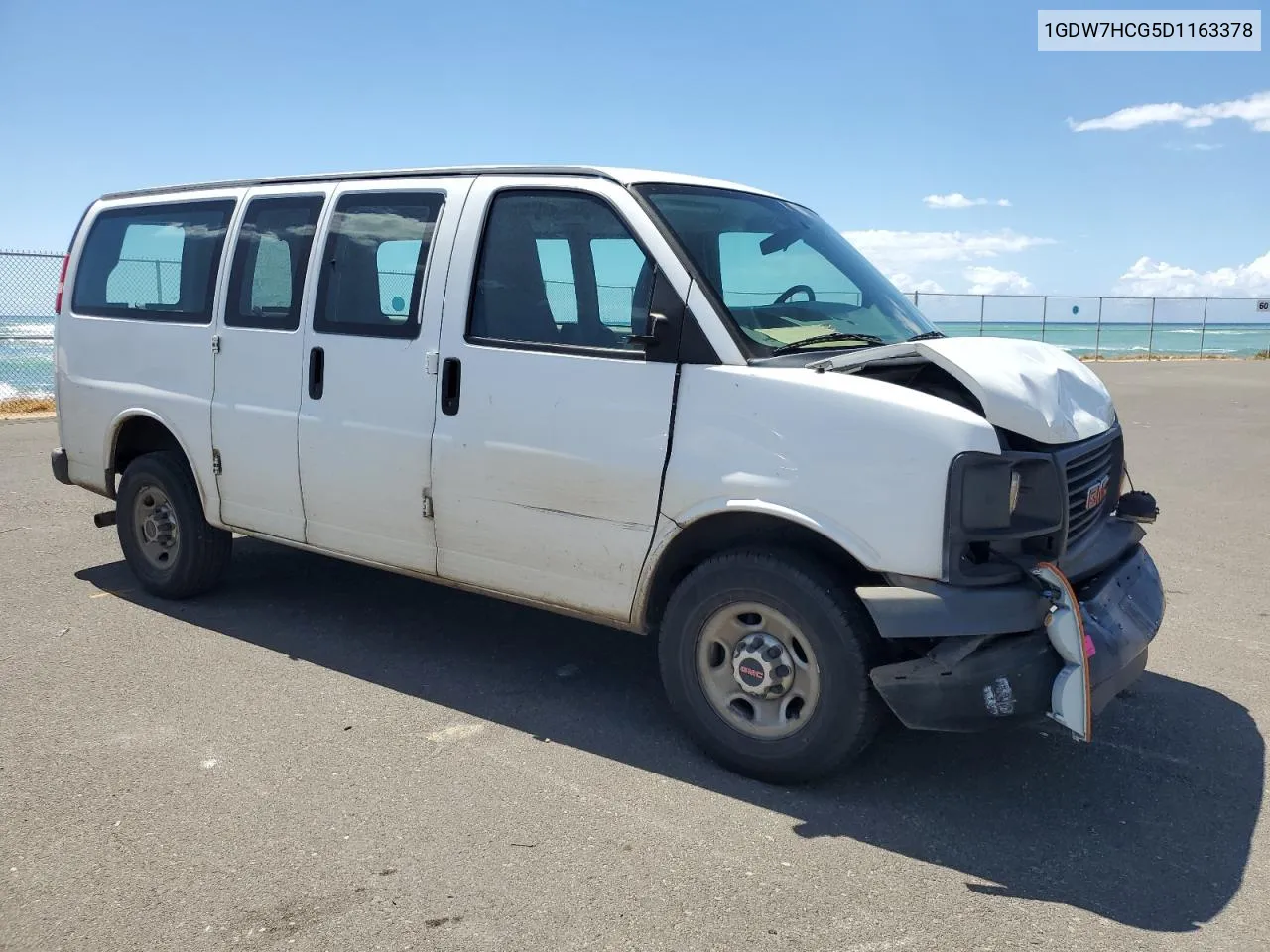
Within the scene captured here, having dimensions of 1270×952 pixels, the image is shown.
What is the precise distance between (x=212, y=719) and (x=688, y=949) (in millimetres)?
2386

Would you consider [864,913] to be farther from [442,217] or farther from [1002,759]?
[442,217]

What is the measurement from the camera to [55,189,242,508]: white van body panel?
5469mm

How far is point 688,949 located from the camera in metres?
2.79

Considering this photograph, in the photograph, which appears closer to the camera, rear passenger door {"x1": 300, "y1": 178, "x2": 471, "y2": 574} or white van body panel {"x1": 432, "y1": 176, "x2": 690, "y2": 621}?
white van body panel {"x1": 432, "y1": 176, "x2": 690, "y2": 621}

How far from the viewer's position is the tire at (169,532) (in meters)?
5.66

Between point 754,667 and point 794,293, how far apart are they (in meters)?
1.54


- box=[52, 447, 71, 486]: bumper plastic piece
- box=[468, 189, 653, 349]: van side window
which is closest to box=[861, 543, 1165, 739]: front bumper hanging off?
box=[468, 189, 653, 349]: van side window

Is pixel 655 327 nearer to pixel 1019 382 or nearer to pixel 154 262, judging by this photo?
pixel 1019 382

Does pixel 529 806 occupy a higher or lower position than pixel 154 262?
lower

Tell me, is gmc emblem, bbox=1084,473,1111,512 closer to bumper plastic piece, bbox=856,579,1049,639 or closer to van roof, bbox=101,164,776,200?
bumper plastic piece, bbox=856,579,1049,639

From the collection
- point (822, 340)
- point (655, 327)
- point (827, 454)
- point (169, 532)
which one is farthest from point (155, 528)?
point (827, 454)

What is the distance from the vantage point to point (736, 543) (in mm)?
3904

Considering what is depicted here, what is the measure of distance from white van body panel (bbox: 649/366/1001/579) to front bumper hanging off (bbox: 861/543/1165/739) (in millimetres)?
267

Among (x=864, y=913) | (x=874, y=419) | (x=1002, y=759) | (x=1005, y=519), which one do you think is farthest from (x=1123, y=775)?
(x=874, y=419)
